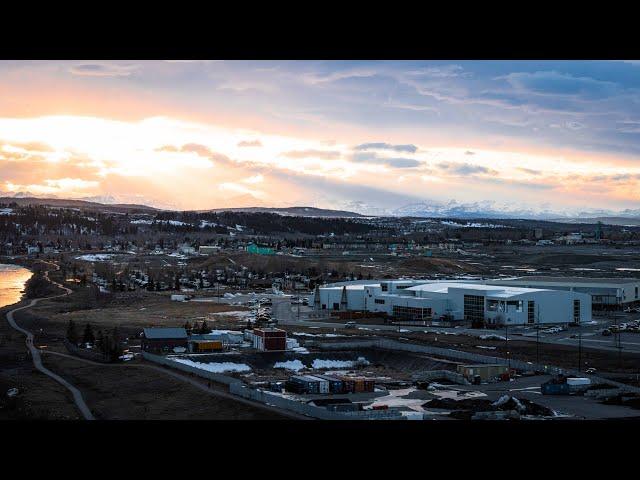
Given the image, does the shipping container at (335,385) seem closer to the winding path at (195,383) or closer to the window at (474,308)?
the winding path at (195,383)

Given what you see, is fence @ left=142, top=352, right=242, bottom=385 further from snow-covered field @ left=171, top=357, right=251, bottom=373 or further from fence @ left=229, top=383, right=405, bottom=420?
fence @ left=229, top=383, right=405, bottom=420

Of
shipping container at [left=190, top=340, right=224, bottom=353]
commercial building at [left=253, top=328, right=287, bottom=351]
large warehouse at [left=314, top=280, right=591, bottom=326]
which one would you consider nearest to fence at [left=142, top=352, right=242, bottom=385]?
shipping container at [left=190, top=340, right=224, bottom=353]

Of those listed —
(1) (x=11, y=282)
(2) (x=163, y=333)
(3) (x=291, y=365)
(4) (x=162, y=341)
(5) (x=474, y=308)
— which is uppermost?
(1) (x=11, y=282)

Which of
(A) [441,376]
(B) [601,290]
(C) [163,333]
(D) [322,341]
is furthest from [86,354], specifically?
(B) [601,290]

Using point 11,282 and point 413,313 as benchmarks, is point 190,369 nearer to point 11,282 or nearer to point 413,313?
point 413,313
